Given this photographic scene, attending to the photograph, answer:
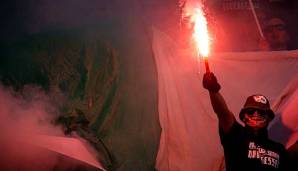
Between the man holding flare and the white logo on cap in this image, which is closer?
the man holding flare

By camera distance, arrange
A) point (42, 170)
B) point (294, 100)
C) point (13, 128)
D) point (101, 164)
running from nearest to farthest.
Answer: point (42, 170) < point (13, 128) < point (101, 164) < point (294, 100)

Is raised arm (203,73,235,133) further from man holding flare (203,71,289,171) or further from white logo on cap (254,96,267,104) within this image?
white logo on cap (254,96,267,104)

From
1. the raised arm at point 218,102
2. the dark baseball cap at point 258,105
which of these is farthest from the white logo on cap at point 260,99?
the raised arm at point 218,102

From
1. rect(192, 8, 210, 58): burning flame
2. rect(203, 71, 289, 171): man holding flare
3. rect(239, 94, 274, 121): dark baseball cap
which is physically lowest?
rect(203, 71, 289, 171): man holding flare

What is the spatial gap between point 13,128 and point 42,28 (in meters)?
1.52

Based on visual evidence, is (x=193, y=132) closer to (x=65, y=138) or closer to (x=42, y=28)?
(x=65, y=138)

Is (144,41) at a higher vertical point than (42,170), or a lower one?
higher

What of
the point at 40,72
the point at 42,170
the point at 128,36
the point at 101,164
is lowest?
the point at 101,164

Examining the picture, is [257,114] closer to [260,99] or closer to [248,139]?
[260,99]

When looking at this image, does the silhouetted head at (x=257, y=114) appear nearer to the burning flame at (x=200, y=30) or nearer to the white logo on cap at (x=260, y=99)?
the white logo on cap at (x=260, y=99)

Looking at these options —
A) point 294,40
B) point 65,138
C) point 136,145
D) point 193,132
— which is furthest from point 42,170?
point 294,40

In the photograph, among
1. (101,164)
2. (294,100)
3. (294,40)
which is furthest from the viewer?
(294,40)

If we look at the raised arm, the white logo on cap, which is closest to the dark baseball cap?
the white logo on cap

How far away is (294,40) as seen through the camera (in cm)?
622
